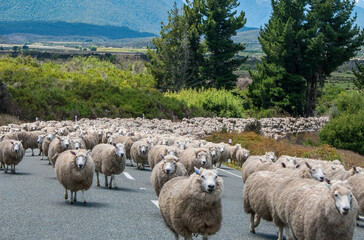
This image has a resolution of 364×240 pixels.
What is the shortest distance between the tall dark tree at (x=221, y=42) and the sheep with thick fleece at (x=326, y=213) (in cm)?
6511

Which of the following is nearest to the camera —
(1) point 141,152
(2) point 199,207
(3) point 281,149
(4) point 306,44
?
(2) point 199,207

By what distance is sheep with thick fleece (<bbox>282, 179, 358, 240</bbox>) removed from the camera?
24.9ft

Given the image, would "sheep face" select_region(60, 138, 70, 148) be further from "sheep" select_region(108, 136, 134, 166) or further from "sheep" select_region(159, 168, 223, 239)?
"sheep" select_region(159, 168, 223, 239)

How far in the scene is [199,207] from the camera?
27.7 feet

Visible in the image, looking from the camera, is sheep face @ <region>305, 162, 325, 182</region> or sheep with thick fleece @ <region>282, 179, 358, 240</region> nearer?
sheep with thick fleece @ <region>282, 179, 358, 240</region>

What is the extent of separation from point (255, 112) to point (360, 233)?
5491 cm

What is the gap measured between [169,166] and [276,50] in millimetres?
54329

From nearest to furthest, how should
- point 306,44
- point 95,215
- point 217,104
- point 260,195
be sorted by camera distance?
point 260,195 < point 95,215 < point 217,104 < point 306,44

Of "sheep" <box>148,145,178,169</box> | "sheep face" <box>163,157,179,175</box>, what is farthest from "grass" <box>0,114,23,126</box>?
"sheep face" <box>163,157,179,175</box>

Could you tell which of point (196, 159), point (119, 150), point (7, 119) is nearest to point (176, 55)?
point (7, 119)

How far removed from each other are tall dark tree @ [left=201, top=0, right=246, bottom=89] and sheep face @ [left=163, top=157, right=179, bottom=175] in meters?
61.7

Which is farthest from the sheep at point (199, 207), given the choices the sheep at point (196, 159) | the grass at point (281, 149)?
the grass at point (281, 149)

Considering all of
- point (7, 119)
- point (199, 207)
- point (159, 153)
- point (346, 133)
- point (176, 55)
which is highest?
point (176, 55)

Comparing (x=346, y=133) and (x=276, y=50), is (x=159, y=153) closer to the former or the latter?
(x=346, y=133)
